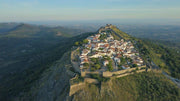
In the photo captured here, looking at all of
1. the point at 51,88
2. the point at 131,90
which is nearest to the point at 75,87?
the point at 51,88

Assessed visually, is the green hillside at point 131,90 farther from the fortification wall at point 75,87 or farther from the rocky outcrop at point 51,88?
the rocky outcrop at point 51,88

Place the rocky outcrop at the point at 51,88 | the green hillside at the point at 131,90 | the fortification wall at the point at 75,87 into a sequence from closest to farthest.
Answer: the green hillside at the point at 131,90 → the fortification wall at the point at 75,87 → the rocky outcrop at the point at 51,88

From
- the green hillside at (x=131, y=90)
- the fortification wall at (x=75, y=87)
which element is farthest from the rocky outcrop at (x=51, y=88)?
the green hillside at (x=131, y=90)

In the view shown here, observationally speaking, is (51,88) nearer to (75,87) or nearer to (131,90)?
(75,87)

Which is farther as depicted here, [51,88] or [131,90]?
[51,88]

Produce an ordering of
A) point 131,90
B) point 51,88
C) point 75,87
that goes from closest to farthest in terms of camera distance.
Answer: point 75,87 → point 131,90 → point 51,88

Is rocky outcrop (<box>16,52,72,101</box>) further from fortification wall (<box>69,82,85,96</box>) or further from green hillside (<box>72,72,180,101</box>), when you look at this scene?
green hillside (<box>72,72,180,101</box>)

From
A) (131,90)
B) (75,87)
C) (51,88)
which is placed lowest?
(51,88)

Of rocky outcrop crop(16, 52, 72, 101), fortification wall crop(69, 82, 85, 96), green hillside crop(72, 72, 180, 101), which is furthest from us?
rocky outcrop crop(16, 52, 72, 101)

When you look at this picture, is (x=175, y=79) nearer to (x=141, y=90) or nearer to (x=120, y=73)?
(x=141, y=90)

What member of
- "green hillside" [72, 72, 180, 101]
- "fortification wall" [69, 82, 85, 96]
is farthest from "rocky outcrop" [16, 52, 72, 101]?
"green hillside" [72, 72, 180, 101]

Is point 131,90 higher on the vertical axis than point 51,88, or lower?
higher

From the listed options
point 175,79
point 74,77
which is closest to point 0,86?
point 74,77
